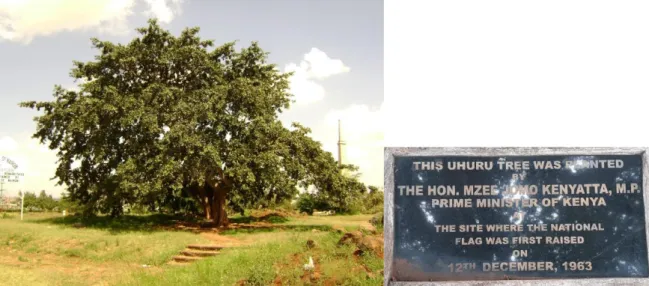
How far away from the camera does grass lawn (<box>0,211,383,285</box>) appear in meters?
8.87

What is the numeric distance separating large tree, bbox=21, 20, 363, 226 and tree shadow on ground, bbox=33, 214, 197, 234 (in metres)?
0.82

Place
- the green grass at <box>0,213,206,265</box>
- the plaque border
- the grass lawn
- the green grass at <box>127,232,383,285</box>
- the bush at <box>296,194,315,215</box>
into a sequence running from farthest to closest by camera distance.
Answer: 1. the bush at <box>296,194,315,215</box>
2. the green grass at <box>0,213,206,265</box>
3. the grass lawn
4. the green grass at <box>127,232,383,285</box>
5. the plaque border

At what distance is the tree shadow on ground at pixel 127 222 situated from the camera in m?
20.8

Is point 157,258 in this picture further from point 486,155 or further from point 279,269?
point 486,155

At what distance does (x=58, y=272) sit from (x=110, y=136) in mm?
10218

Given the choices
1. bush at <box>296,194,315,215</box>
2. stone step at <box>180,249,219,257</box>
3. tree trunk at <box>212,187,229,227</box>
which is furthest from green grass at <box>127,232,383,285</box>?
bush at <box>296,194,315,215</box>

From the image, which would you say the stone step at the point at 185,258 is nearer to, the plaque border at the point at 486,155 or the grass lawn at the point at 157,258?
the grass lawn at the point at 157,258

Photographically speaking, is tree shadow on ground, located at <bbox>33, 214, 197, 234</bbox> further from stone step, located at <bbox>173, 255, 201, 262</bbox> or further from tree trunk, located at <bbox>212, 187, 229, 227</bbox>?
stone step, located at <bbox>173, 255, 201, 262</bbox>

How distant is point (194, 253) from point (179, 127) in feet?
20.0

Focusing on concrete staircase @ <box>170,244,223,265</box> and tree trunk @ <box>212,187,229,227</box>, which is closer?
concrete staircase @ <box>170,244,223,265</box>

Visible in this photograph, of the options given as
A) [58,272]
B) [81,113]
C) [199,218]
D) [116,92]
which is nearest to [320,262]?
[58,272]

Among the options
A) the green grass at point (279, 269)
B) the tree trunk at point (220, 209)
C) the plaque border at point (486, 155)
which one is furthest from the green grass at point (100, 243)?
the plaque border at point (486, 155)

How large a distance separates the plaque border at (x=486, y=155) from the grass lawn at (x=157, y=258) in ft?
5.78

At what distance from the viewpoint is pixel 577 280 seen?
6.13m
